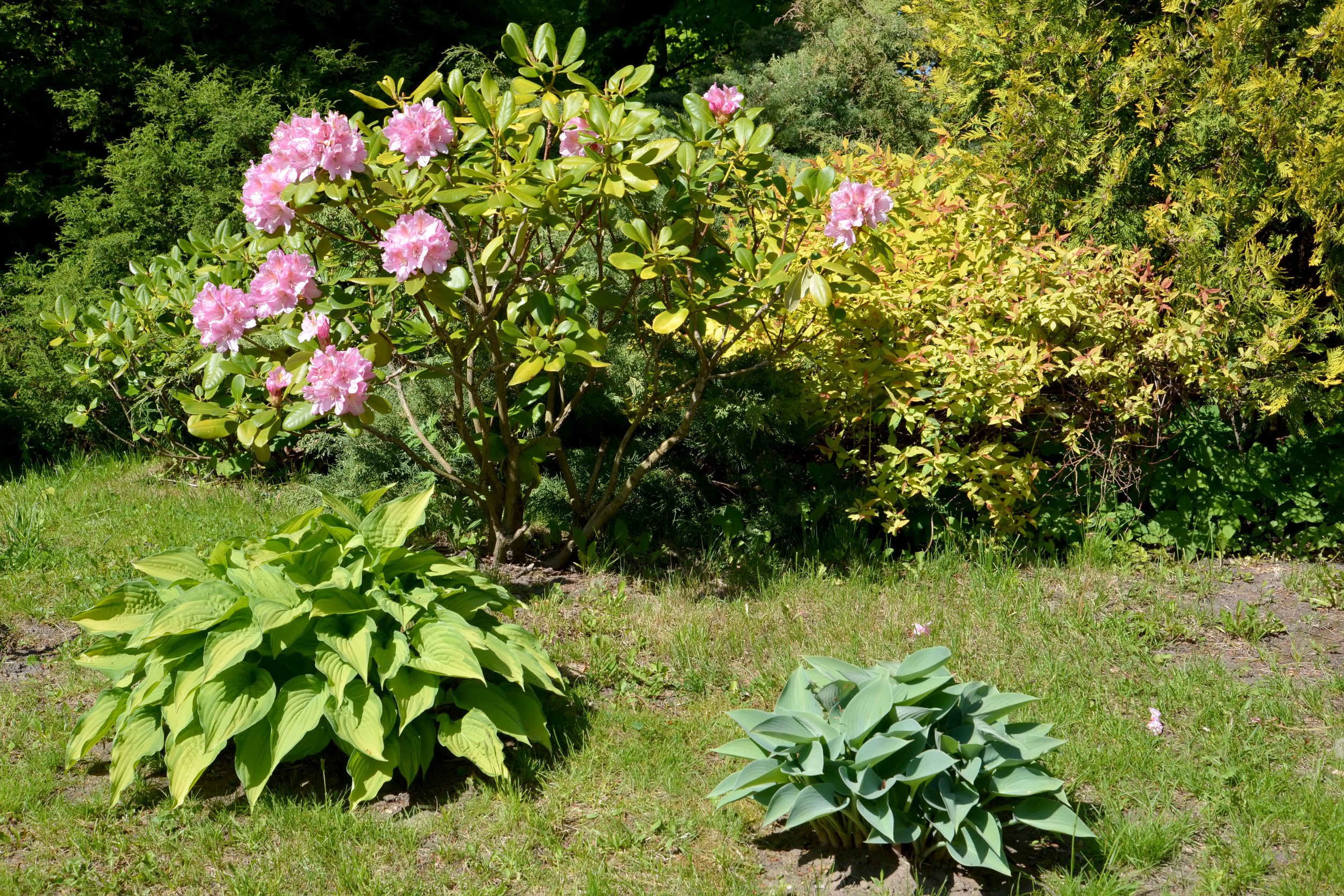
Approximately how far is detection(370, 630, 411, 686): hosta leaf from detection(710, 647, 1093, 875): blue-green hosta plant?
0.85 meters

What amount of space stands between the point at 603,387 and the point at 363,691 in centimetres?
206

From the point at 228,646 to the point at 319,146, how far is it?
148cm

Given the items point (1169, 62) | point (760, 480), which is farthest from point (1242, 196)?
point (760, 480)

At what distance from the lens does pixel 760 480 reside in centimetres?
493

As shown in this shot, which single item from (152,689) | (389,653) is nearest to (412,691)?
(389,653)

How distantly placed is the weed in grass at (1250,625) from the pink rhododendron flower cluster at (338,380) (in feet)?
10.2

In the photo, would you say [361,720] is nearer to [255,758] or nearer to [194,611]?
[255,758]

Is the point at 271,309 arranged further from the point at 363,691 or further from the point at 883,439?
the point at 883,439

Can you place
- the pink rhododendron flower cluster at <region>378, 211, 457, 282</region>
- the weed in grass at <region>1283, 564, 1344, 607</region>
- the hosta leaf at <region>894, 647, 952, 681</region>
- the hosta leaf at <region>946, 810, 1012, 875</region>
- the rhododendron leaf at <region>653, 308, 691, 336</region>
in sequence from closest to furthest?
the hosta leaf at <region>946, 810, 1012, 875</region>, the hosta leaf at <region>894, 647, 952, 681</region>, the pink rhododendron flower cluster at <region>378, 211, 457, 282</region>, the rhododendron leaf at <region>653, 308, 691, 336</region>, the weed in grass at <region>1283, 564, 1344, 607</region>

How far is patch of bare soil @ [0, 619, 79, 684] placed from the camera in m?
3.62

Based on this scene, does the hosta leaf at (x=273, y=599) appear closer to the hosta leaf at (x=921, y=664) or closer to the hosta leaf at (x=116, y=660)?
the hosta leaf at (x=116, y=660)

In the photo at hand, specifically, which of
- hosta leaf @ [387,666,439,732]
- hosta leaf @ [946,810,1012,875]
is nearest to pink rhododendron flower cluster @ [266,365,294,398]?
hosta leaf @ [387,666,439,732]

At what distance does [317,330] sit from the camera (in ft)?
10.8

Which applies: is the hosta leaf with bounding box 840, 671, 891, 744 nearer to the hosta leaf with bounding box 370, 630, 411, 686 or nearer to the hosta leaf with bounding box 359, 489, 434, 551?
the hosta leaf with bounding box 370, 630, 411, 686
